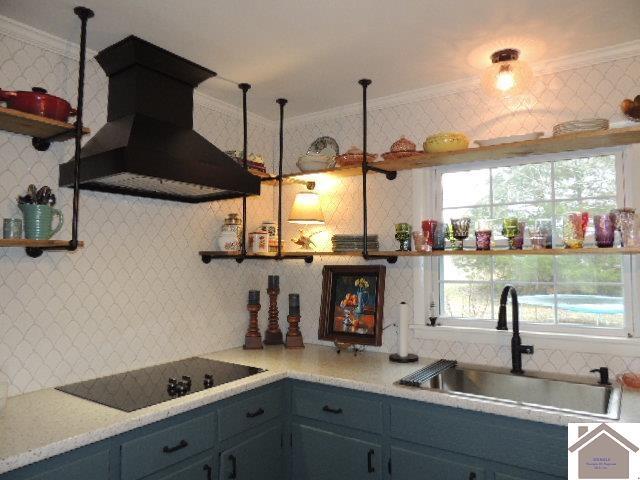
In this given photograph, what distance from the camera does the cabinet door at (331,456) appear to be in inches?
84.0

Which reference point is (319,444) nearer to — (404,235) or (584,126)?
(404,235)

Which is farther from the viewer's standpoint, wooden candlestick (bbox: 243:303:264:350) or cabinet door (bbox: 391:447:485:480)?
wooden candlestick (bbox: 243:303:264:350)

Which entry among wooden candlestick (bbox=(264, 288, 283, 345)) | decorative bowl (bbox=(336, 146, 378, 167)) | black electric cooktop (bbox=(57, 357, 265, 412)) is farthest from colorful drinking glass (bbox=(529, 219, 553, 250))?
wooden candlestick (bbox=(264, 288, 283, 345))

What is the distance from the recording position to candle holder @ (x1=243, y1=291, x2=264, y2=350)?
9.82 feet

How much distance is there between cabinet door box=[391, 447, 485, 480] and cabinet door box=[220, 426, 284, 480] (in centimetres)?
63

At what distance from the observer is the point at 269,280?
3150 millimetres

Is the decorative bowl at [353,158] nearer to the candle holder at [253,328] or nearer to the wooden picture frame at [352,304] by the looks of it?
the wooden picture frame at [352,304]

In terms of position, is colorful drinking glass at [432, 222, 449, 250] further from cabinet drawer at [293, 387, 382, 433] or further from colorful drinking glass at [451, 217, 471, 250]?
cabinet drawer at [293, 387, 382, 433]

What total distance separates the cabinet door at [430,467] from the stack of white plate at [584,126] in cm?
154

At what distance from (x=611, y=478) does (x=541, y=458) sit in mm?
328

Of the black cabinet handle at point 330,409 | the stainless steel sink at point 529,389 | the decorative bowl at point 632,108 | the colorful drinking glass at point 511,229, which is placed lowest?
the black cabinet handle at point 330,409

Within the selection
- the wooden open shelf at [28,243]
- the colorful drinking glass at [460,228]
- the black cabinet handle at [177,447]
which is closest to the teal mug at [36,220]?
the wooden open shelf at [28,243]

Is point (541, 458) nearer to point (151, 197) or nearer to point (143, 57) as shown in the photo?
point (151, 197)

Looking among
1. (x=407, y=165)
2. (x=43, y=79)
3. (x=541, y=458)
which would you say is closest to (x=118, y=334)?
(x=43, y=79)
